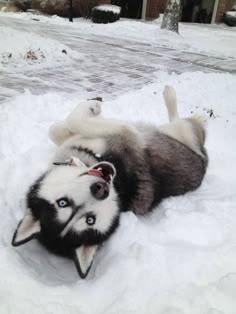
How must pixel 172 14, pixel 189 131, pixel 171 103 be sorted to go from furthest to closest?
pixel 172 14 → pixel 171 103 → pixel 189 131

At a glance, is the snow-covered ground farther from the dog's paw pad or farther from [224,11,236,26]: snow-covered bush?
[224,11,236,26]: snow-covered bush

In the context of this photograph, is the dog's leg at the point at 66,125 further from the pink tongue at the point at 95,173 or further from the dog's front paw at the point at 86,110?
the pink tongue at the point at 95,173

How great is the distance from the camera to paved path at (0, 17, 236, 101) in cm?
560

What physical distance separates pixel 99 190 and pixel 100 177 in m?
0.16

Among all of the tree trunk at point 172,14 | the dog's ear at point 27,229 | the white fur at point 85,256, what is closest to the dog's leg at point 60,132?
the dog's ear at point 27,229

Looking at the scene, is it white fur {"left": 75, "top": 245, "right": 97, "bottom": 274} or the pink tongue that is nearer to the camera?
white fur {"left": 75, "top": 245, "right": 97, "bottom": 274}

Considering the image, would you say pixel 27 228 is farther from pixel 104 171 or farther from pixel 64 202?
pixel 104 171

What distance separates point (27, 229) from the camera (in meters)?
2.21

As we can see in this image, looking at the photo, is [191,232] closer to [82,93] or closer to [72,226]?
[72,226]

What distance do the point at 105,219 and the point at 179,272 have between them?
0.61 metres

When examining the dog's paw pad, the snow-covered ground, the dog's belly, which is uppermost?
the dog's paw pad

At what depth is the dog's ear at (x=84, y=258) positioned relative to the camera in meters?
2.11

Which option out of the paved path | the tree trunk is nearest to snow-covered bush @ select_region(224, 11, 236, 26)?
the tree trunk

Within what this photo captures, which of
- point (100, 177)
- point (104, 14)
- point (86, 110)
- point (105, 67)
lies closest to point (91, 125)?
point (86, 110)
